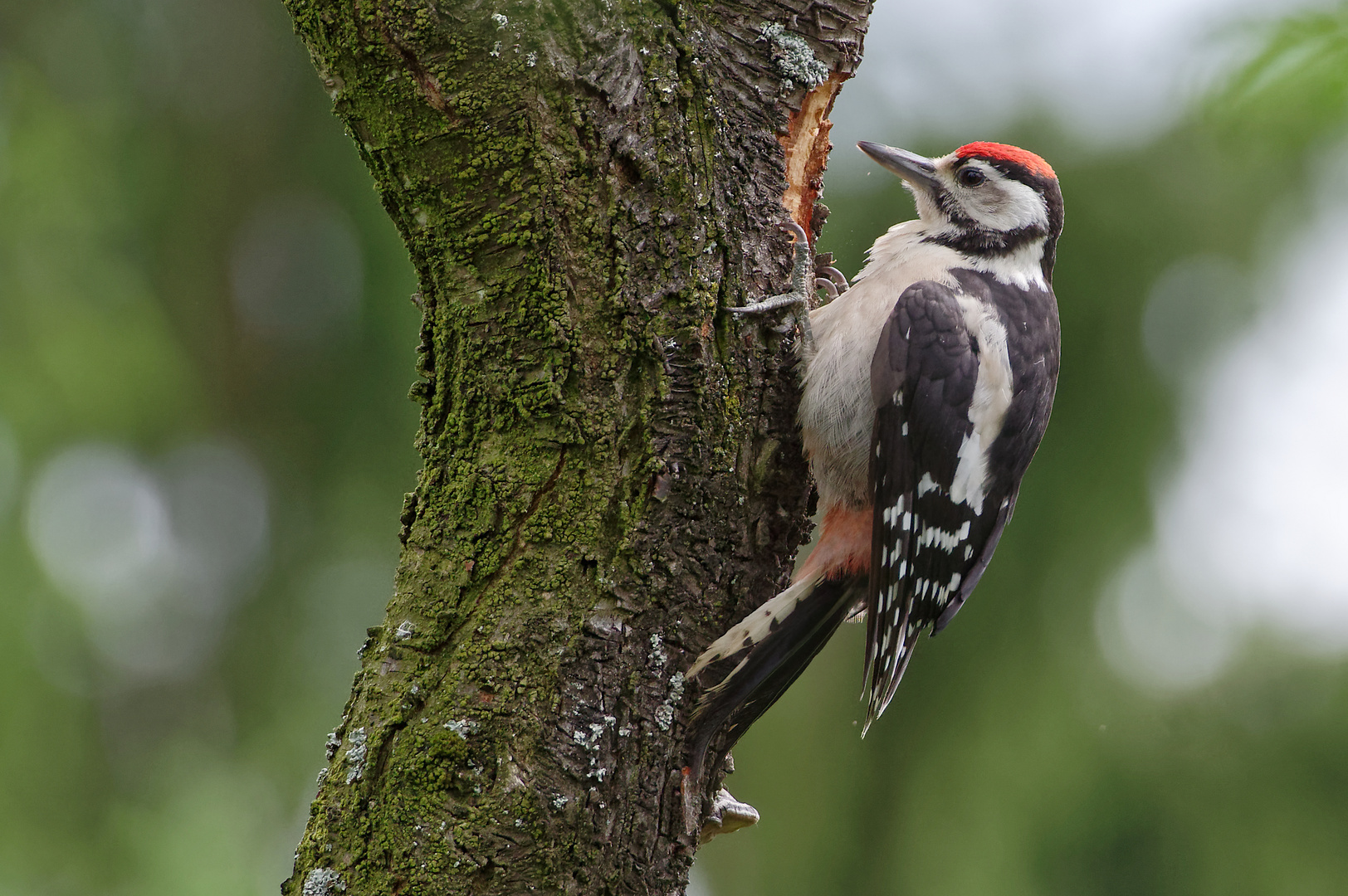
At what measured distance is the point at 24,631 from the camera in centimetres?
335

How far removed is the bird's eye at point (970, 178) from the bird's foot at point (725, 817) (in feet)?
5.67

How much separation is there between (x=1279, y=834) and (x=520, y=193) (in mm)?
3070

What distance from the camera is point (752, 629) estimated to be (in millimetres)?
1776

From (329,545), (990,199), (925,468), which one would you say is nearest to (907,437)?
(925,468)

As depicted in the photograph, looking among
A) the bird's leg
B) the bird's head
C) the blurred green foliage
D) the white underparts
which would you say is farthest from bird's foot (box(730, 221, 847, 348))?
the blurred green foliage

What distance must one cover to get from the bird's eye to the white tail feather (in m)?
1.37

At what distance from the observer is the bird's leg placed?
183 centimetres

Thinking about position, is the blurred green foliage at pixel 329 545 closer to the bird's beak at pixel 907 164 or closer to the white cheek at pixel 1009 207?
the bird's beak at pixel 907 164

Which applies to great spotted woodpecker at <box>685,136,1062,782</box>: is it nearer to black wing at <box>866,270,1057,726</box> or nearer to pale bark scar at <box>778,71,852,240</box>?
black wing at <box>866,270,1057,726</box>

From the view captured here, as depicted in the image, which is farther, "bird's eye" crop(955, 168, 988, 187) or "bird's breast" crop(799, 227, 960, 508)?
"bird's eye" crop(955, 168, 988, 187)

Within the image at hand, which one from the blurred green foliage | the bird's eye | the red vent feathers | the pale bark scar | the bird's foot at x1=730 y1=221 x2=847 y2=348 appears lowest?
the blurred green foliage

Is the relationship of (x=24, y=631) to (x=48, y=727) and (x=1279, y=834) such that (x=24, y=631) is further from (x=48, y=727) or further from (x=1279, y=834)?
(x=1279, y=834)

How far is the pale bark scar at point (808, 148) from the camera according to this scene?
1.96 meters

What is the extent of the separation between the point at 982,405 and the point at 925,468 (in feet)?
0.75
